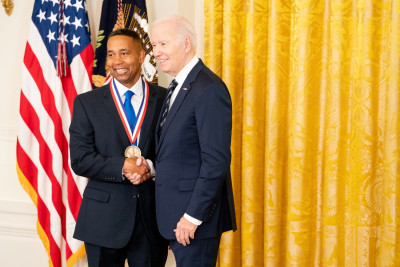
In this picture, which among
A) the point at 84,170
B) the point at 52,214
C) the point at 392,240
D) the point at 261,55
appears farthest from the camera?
the point at 52,214

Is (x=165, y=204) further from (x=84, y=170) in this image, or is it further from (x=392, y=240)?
(x=392, y=240)

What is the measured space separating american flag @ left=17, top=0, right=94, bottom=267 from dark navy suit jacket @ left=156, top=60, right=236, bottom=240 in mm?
1378

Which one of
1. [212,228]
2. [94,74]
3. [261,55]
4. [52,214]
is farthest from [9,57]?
[212,228]

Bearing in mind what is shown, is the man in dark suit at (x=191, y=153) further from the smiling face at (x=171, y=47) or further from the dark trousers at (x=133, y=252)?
the dark trousers at (x=133, y=252)

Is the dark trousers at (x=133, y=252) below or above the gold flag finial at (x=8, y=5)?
below

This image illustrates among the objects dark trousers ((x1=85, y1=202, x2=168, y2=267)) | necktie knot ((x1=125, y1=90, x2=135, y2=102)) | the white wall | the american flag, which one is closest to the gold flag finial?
the white wall

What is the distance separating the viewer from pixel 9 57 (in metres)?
3.70

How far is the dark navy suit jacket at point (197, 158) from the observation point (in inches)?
77.5

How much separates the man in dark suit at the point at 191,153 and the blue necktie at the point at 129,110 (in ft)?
0.94

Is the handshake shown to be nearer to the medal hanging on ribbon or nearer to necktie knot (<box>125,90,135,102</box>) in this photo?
the medal hanging on ribbon

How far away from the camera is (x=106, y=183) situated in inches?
95.3

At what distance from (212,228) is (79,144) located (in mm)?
832

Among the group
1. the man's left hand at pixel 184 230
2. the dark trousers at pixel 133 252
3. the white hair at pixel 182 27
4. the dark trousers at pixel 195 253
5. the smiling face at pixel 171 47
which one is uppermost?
the white hair at pixel 182 27

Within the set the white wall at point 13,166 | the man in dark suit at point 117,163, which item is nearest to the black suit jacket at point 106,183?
the man in dark suit at point 117,163
